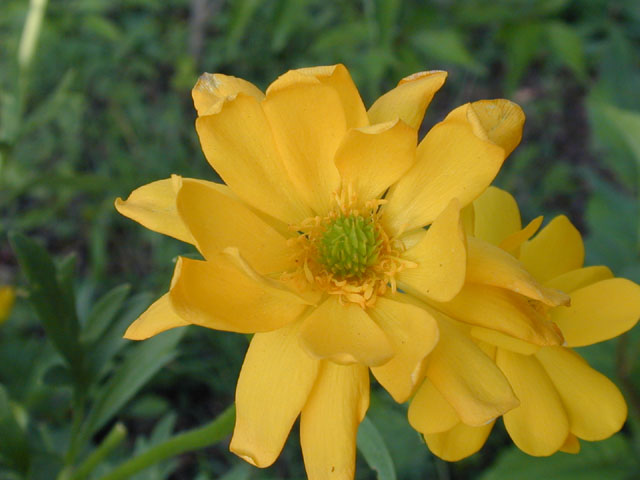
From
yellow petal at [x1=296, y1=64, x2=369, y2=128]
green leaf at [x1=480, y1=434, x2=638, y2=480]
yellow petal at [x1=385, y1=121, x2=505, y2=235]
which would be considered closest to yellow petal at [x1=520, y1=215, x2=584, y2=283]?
yellow petal at [x1=385, y1=121, x2=505, y2=235]

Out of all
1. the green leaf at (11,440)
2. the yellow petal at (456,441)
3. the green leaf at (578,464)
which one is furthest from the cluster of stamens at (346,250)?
the green leaf at (578,464)

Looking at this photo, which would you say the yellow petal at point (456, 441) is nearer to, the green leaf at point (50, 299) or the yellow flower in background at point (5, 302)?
the green leaf at point (50, 299)

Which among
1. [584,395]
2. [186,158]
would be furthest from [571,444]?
[186,158]

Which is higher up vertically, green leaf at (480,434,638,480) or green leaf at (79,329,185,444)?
green leaf at (79,329,185,444)

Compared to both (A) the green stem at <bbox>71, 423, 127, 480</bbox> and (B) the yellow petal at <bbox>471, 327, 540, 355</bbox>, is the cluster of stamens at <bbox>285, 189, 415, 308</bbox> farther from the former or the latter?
(A) the green stem at <bbox>71, 423, 127, 480</bbox>

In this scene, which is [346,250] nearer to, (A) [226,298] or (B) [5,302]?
(A) [226,298]

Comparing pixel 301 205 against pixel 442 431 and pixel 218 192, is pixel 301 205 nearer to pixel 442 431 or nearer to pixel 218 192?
pixel 218 192
